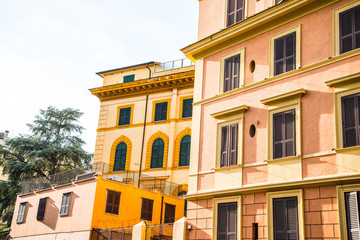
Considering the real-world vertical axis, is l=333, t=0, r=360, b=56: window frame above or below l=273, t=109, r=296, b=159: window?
above

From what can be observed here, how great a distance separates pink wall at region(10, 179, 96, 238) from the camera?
2469 cm

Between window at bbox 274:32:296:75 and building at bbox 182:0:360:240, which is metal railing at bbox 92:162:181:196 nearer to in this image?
building at bbox 182:0:360:240

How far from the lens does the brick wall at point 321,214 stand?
13.4 metres

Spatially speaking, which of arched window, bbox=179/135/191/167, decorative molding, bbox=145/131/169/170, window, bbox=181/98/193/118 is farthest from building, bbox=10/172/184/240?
window, bbox=181/98/193/118

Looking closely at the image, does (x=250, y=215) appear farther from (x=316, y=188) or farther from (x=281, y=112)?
(x=281, y=112)

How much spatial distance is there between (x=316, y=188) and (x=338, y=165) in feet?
3.42

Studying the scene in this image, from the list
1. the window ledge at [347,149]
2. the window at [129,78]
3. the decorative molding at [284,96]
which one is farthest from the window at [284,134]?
the window at [129,78]

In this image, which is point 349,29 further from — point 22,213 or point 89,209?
point 22,213

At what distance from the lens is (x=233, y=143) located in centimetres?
1728

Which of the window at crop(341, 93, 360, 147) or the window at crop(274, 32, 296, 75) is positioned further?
the window at crop(274, 32, 296, 75)

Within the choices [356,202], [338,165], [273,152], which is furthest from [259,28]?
[356,202]

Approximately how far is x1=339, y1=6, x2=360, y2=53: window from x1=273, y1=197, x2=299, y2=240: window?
532 cm

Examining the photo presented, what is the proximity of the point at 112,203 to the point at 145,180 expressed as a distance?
7.20 metres

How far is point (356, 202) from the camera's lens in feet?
42.7
